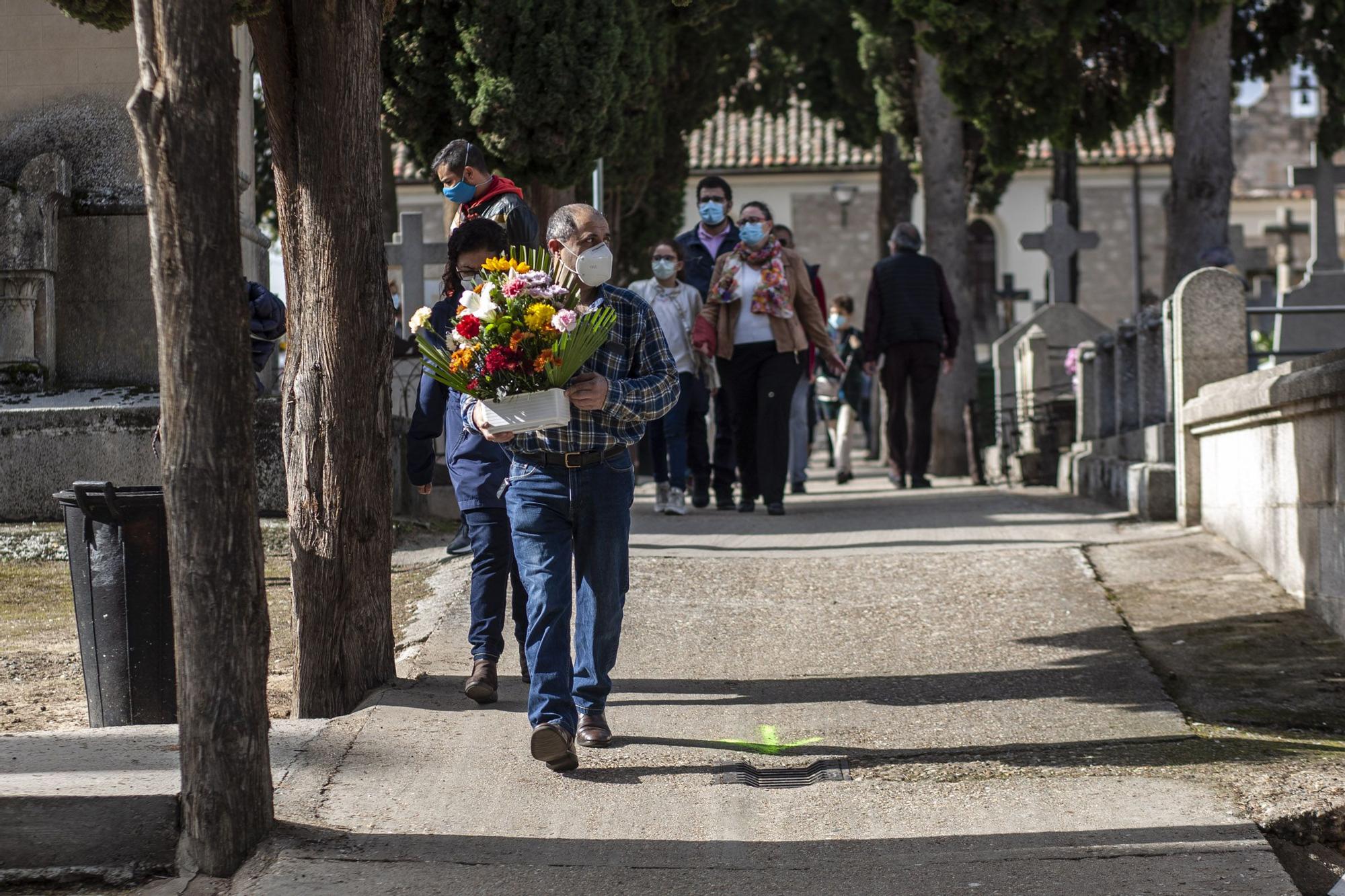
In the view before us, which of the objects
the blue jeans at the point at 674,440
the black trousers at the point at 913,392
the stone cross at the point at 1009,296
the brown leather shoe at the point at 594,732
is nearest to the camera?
the brown leather shoe at the point at 594,732

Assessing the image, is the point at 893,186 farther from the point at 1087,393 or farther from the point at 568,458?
the point at 568,458

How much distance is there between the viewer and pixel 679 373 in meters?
10.8

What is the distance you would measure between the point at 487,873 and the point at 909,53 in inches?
609

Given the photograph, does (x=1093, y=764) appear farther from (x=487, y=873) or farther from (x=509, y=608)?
(x=509, y=608)

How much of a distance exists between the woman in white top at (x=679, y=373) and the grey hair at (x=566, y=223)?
203 inches

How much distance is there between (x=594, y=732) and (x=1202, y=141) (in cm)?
→ 1226

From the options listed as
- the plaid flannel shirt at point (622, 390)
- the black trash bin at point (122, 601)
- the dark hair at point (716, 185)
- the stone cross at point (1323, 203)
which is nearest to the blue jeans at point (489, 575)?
the plaid flannel shirt at point (622, 390)

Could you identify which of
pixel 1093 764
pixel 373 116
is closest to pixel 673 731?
pixel 1093 764

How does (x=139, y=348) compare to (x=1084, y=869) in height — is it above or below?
above

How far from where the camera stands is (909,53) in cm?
1856

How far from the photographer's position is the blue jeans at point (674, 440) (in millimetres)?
10859

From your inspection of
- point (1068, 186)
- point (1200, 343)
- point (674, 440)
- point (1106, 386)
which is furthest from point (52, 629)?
point (1068, 186)

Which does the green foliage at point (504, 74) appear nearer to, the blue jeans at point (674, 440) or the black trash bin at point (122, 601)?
the blue jeans at point (674, 440)

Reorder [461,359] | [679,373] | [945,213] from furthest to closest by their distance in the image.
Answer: [945,213] → [679,373] → [461,359]
